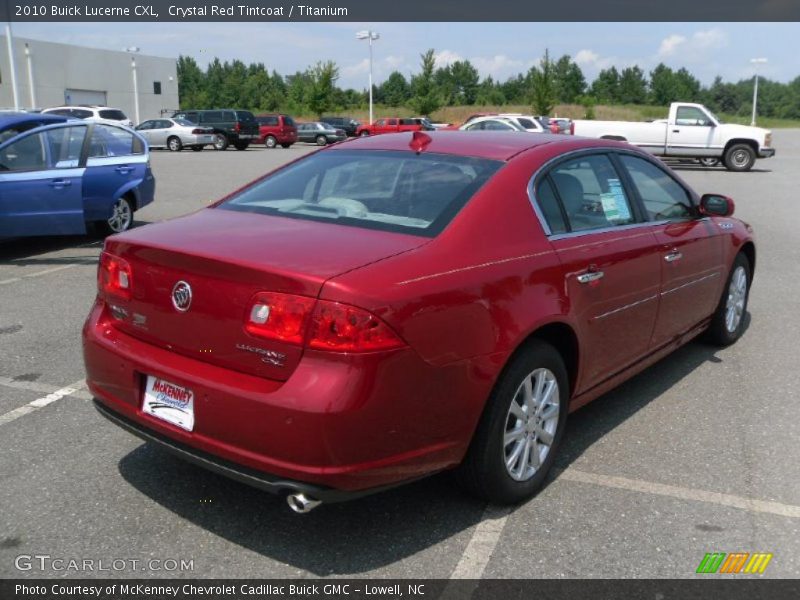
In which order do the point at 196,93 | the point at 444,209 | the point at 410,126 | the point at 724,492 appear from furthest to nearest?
1. the point at 196,93
2. the point at 410,126
3. the point at 724,492
4. the point at 444,209

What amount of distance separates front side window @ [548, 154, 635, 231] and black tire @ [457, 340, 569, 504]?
76 cm

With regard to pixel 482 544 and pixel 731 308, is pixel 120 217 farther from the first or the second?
pixel 482 544

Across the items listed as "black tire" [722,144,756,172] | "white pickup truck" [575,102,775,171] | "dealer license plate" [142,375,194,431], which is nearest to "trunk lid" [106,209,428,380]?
"dealer license plate" [142,375,194,431]

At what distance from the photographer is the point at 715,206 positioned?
16.5 ft

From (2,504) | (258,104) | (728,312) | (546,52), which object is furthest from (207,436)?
(258,104)

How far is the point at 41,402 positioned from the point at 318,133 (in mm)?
38620

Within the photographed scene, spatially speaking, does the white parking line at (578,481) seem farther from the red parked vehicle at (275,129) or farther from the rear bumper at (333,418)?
the red parked vehicle at (275,129)

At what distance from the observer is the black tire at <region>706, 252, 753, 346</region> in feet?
18.2

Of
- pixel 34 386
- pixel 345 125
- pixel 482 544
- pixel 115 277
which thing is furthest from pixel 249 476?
pixel 345 125

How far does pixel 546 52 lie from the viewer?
4519 cm

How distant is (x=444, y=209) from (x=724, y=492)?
6.09ft

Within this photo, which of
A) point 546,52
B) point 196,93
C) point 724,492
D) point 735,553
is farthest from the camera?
point 196,93

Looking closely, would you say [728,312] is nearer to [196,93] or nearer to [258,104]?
[258,104]

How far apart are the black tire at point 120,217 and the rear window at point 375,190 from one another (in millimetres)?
6116
